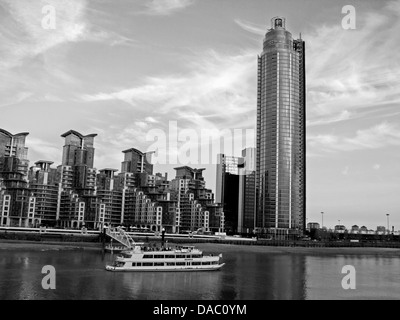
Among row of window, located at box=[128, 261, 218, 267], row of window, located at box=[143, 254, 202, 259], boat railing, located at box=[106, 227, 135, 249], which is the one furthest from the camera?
boat railing, located at box=[106, 227, 135, 249]

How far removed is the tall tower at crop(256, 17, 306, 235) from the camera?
19325cm

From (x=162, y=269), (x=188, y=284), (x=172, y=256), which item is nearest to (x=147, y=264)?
(x=162, y=269)

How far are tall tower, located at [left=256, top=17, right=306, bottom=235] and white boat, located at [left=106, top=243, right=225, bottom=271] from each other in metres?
128

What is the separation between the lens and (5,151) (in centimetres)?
14662

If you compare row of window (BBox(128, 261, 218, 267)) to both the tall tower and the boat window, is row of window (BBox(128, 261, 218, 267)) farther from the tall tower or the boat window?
the tall tower

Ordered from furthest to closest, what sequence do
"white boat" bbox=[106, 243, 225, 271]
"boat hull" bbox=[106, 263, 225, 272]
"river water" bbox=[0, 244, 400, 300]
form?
"white boat" bbox=[106, 243, 225, 271]
"boat hull" bbox=[106, 263, 225, 272]
"river water" bbox=[0, 244, 400, 300]

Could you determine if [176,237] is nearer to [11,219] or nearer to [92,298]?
[11,219]

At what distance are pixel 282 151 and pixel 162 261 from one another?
446 ft

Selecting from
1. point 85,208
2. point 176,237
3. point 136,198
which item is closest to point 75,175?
point 85,208

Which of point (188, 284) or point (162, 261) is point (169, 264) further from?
point (188, 284)

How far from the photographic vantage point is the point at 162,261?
65.1 m

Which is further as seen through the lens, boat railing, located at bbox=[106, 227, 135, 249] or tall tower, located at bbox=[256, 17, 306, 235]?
tall tower, located at bbox=[256, 17, 306, 235]

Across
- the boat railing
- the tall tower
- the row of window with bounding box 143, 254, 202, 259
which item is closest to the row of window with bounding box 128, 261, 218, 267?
the row of window with bounding box 143, 254, 202, 259

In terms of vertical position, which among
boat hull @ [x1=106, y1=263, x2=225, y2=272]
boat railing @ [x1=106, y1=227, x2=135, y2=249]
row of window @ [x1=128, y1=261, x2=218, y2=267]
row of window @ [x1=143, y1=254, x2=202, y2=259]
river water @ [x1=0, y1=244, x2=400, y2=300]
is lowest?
river water @ [x1=0, y1=244, x2=400, y2=300]
